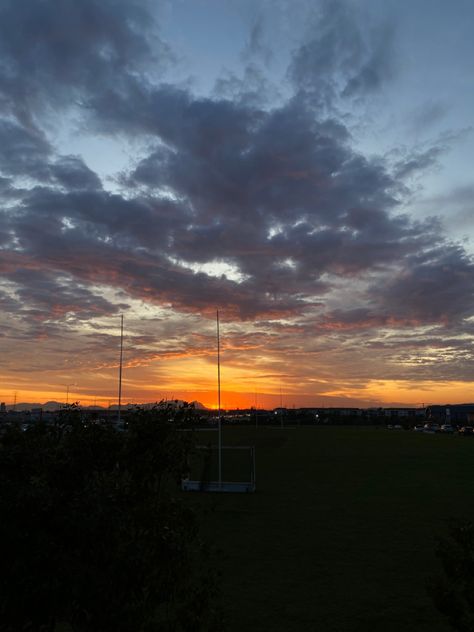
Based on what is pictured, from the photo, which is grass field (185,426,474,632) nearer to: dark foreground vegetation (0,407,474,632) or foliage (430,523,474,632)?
dark foreground vegetation (0,407,474,632)

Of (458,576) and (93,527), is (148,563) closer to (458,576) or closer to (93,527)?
(93,527)

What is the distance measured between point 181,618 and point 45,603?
2.19m

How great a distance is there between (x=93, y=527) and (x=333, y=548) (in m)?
12.3

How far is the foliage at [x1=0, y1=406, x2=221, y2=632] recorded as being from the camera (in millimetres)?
4996

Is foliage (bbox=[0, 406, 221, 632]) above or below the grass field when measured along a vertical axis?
above

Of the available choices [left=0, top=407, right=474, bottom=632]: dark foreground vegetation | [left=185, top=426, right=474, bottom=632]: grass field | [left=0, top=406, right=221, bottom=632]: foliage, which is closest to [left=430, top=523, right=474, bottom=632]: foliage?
[left=0, top=407, right=474, bottom=632]: dark foreground vegetation

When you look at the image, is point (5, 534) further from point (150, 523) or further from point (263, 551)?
point (263, 551)

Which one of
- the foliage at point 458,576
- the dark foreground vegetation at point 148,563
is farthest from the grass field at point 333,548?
the foliage at point 458,576

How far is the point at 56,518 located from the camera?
5.23 metres

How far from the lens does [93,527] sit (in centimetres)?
506

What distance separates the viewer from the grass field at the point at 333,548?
10.8m

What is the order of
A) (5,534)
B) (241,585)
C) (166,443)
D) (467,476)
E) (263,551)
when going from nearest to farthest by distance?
(5,534) < (166,443) < (241,585) < (263,551) < (467,476)

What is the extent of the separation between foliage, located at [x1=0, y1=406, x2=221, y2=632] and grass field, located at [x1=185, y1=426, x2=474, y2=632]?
94cm

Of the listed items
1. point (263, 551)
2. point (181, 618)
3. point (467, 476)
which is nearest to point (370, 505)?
point (263, 551)
